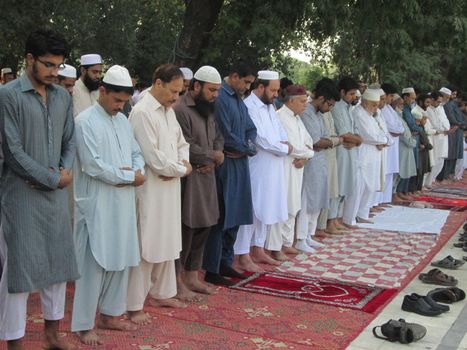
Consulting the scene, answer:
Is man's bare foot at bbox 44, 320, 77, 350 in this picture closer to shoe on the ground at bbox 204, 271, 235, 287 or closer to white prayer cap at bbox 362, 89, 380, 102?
shoe on the ground at bbox 204, 271, 235, 287

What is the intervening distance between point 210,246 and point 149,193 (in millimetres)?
1223

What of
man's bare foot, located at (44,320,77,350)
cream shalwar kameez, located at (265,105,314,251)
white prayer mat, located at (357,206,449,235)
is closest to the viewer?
man's bare foot, located at (44,320,77,350)

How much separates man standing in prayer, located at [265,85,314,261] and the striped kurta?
3219mm

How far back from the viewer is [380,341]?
4.54 m

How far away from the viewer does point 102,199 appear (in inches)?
163

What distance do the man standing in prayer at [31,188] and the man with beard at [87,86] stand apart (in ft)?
7.05

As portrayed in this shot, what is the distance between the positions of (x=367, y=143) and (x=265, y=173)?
2678 millimetres

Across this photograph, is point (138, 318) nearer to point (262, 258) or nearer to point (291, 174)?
point (262, 258)

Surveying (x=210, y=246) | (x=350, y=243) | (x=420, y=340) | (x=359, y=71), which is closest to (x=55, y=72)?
(x=210, y=246)

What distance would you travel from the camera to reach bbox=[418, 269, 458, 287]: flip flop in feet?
19.7

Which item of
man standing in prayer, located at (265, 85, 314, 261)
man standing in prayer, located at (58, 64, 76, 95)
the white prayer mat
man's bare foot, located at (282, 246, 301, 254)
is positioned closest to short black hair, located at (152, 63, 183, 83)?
man standing in prayer, located at (58, 64, 76, 95)

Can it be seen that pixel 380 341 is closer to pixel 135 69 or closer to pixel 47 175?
pixel 47 175

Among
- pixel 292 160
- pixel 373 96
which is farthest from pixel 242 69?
pixel 373 96

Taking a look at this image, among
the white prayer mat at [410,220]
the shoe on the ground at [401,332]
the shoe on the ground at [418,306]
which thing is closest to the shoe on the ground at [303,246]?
the white prayer mat at [410,220]
